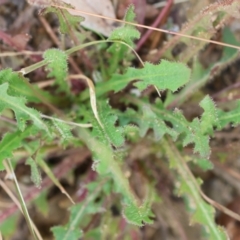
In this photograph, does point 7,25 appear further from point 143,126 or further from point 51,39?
point 143,126

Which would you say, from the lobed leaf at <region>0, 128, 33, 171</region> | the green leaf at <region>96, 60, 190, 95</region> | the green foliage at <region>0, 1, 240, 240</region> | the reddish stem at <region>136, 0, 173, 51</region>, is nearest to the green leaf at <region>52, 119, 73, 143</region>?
the green foliage at <region>0, 1, 240, 240</region>

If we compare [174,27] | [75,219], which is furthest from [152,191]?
[174,27]

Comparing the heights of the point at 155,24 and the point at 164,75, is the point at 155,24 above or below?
above

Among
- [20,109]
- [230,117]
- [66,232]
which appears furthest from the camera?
[66,232]

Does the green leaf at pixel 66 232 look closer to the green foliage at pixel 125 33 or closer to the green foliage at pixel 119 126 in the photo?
the green foliage at pixel 119 126

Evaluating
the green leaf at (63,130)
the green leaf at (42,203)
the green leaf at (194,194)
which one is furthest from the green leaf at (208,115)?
the green leaf at (42,203)

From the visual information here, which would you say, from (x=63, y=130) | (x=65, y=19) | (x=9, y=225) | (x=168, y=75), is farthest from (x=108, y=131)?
(x=9, y=225)

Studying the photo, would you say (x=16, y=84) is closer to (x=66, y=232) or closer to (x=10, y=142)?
(x=10, y=142)

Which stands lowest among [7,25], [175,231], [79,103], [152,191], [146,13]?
[175,231]
